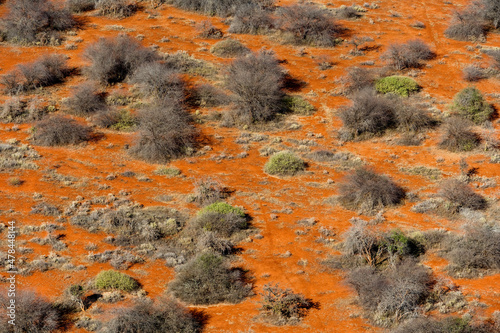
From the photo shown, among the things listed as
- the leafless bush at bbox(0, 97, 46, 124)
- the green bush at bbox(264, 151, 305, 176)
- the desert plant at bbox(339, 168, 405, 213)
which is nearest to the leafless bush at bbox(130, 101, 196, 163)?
the green bush at bbox(264, 151, 305, 176)

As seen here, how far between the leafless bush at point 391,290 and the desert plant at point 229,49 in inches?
958

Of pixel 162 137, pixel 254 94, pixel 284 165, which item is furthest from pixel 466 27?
pixel 162 137

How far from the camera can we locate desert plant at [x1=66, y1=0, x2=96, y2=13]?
50656mm

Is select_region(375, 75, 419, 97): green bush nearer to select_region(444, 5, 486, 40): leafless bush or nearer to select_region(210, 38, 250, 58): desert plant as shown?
select_region(444, 5, 486, 40): leafless bush

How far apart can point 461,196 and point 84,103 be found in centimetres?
2255

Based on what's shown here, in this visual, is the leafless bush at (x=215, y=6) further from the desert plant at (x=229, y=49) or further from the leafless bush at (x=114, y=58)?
the leafless bush at (x=114, y=58)

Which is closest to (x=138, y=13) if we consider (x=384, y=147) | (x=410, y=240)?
(x=384, y=147)

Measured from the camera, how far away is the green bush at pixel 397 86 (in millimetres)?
39562

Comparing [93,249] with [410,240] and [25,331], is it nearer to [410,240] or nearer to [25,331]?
[25,331]

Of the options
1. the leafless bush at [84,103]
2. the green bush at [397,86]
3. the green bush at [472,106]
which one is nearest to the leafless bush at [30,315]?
the leafless bush at [84,103]

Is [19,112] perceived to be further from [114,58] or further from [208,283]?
[208,283]

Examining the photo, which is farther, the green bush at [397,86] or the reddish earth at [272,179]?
the green bush at [397,86]

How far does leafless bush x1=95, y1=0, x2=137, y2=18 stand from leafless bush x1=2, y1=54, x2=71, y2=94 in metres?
10.6

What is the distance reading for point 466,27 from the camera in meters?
47.3
